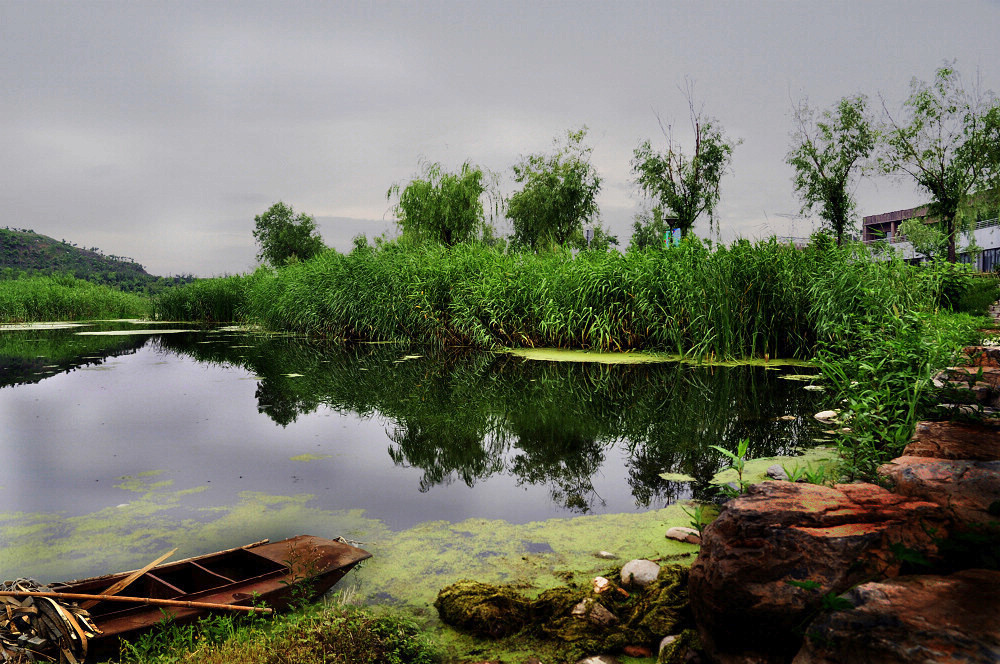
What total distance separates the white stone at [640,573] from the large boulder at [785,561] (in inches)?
18.4

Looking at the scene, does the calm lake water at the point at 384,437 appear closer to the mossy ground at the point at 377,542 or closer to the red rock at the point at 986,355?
the mossy ground at the point at 377,542

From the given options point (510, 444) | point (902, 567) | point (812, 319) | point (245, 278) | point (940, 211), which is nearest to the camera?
point (902, 567)

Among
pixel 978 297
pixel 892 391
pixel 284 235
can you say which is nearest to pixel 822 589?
pixel 892 391

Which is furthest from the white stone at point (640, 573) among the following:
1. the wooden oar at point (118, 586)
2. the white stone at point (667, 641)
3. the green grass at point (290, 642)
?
the wooden oar at point (118, 586)

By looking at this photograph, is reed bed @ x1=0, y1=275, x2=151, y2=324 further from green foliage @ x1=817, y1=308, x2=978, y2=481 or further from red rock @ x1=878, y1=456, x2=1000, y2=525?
red rock @ x1=878, y1=456, x2=1000, y2=525

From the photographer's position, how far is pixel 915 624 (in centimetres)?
155

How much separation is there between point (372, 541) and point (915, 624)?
2550 mm

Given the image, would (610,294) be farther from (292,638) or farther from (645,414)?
(292,638)

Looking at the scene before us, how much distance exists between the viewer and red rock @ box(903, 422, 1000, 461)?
282cm

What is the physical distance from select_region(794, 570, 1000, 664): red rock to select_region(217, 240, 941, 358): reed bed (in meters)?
5.30

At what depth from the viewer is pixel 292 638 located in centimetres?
226

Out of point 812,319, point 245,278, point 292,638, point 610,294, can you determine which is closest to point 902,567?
point 292,638

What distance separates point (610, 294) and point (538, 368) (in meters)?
2.12

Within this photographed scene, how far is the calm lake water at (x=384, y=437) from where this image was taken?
4113 millimetres
